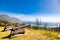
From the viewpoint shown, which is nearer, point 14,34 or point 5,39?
point 5,39

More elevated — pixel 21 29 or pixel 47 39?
pixel 21 29

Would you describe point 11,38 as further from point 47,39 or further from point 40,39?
point 47,39

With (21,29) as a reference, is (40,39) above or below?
below

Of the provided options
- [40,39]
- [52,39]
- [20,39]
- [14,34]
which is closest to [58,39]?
[52,39]

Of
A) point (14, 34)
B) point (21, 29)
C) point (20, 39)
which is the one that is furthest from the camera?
point (21, 29)

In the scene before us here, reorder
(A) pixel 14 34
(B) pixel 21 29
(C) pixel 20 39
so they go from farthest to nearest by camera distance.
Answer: (B) pixel 21 29
(A) pixel 14 34
(C) pixel 20 39

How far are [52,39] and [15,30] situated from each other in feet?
31.7

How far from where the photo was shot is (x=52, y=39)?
24.4 meters

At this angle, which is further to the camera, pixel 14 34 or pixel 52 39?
pixel 14 34

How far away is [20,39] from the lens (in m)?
24.0

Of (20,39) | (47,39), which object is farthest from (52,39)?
(20,39)

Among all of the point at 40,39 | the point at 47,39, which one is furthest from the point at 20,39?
the point at 47,39

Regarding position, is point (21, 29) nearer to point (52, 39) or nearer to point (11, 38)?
point (11, 38)

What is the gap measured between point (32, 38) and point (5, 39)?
6030 millimetres
